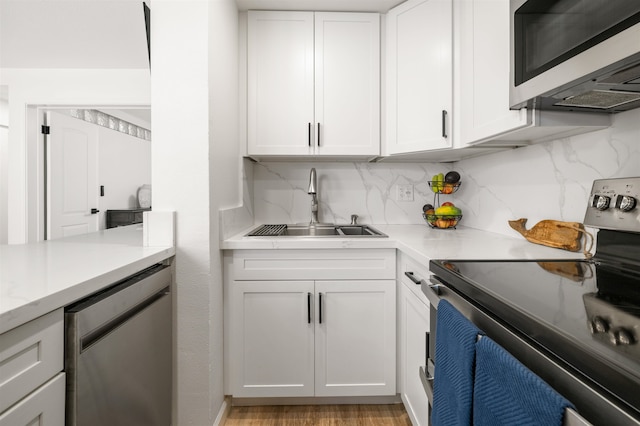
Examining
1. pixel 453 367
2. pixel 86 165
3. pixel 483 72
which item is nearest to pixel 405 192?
pixel 483 72

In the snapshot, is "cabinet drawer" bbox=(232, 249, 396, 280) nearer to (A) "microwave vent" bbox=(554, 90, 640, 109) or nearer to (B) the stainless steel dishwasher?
(B) the stainless steel dishwasher

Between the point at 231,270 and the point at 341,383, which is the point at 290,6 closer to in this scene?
the point at 231,270

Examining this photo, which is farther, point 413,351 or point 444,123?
point 444,123

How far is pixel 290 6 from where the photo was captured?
75.3 inches

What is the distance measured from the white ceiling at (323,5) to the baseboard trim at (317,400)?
87.6 inches

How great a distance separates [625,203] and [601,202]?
3.1 inches

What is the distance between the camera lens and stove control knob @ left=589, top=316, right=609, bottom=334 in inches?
20.0

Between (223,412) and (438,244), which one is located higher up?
(438,244)

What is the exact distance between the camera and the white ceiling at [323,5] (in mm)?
1869

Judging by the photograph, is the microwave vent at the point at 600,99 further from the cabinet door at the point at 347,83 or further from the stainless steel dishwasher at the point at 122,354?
the stainless steel dishwasher at the point at 122,354

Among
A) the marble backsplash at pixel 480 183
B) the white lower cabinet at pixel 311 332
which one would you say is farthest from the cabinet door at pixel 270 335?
the marble backsplash at pixel 480 183

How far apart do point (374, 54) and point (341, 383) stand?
6.28 ft

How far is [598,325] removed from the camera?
532mm

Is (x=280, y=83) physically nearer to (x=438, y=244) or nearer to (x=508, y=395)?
(x=438, y=244)
